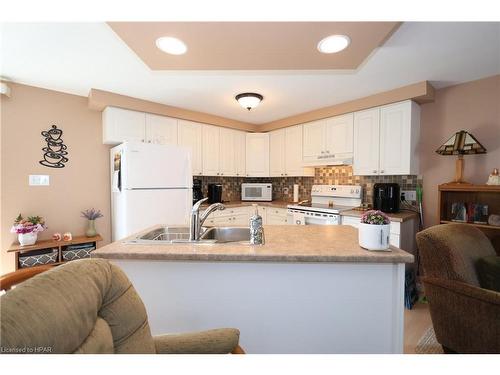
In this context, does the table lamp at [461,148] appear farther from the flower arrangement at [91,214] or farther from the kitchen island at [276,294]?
the flower arrangement at [91,214]

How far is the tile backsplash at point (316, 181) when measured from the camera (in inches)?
113

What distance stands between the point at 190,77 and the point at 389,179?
2699mm

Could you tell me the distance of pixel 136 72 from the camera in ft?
7.14

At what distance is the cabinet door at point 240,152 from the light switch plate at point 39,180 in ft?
8.24

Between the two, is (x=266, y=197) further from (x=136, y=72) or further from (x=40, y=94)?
(x=40, y=94)

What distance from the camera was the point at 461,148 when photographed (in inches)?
85.3

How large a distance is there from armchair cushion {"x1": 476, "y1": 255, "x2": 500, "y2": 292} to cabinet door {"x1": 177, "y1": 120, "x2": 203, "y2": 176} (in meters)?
3.12

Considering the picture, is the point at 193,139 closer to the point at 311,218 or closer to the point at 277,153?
the point at 277,153

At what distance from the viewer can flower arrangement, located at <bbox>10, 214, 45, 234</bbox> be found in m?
2.34

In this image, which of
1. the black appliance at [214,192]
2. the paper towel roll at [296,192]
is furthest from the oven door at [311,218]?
the black appliance at [214,192]

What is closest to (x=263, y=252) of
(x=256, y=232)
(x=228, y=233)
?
(x=256, y=232)
